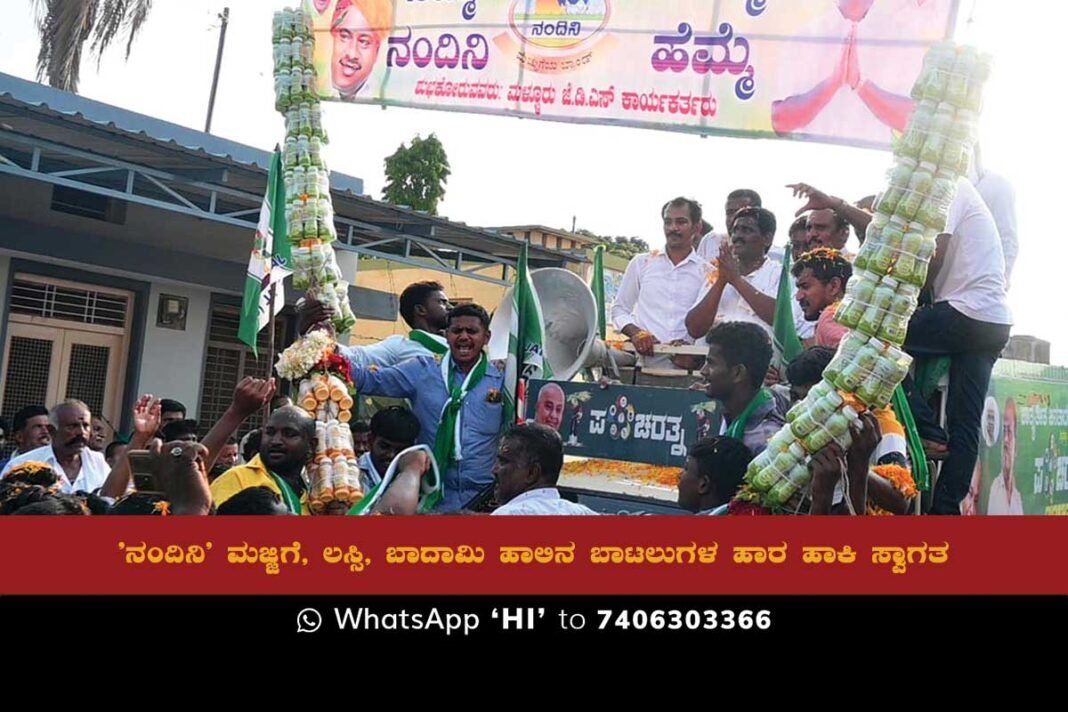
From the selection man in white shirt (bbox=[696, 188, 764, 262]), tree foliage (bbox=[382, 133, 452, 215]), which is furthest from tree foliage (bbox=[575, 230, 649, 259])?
man in white shirt (bbox=[696, 188, 764, 262])

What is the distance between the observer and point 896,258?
276cm

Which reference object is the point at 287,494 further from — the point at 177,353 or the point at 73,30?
the point at 73,30

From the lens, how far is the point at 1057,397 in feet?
14.1

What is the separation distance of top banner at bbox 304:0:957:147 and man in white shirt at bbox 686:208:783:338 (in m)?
0.51

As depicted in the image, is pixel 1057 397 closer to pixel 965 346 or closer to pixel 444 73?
pixel 965 346

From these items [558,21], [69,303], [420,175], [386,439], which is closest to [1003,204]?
[558,21]

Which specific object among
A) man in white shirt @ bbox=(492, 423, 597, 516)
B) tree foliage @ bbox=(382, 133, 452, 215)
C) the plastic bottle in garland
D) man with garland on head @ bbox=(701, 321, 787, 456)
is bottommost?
man in white shirt @ bbox=(492, 423, 597, 516)

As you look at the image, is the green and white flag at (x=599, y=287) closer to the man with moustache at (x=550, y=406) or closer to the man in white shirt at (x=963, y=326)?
the man with moustache at (x=550, y=406)

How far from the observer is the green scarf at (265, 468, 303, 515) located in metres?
3.30

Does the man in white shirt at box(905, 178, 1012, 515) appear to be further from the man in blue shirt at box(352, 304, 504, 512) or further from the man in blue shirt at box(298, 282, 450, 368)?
the man in blue shirt at box(298, 282, 450, 368)
